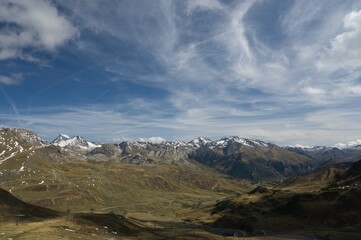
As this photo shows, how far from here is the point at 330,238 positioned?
650 ft

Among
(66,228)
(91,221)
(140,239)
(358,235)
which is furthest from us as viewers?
(358,235)

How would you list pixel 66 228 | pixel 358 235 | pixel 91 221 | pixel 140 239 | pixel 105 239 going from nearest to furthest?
pixel 105 239, pixel 66 228, pixel 140 239, pixel 91 221, pixel 358 235

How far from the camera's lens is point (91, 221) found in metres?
182

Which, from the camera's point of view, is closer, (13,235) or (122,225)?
(13,235)

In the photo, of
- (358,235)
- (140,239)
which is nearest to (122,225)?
(140,239)

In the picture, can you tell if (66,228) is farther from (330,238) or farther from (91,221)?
(330,238)

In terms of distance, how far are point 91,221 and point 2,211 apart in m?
47.5

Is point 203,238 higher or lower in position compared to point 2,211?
lower

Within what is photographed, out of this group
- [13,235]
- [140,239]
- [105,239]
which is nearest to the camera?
[13,235]

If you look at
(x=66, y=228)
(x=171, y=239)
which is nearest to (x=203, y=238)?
(x=171, y=239)

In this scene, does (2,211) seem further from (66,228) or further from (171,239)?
(171,239)

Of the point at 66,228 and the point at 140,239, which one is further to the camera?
the point at 140,239

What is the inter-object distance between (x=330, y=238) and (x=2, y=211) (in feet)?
547

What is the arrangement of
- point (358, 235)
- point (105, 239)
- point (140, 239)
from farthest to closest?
point (358, 235) < point (140, 239) < point (105, 239)
